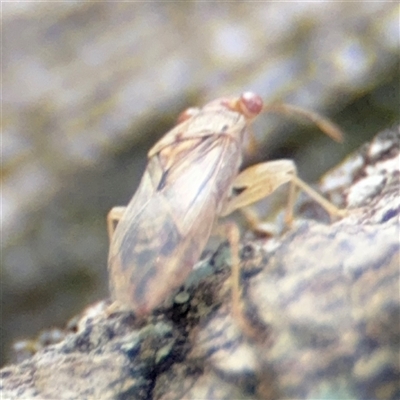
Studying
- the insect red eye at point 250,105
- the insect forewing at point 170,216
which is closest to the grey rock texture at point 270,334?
the insect forewing at point 170,216

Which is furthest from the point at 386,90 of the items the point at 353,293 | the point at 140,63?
the point at 353,293

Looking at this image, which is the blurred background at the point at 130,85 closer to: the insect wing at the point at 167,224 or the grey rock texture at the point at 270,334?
the insect wing at the point at 167,224

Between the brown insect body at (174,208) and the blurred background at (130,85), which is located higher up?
the blurred background at (130,85)

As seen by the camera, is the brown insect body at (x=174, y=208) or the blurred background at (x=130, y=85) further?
the blurred background at (x=130, y=85)

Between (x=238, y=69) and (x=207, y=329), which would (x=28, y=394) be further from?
(x=238, y=69)

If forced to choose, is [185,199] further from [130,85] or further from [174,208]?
[130,85]

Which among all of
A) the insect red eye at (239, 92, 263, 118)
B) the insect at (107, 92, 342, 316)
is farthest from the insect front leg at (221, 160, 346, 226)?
the insect red eye at (239, 92, 263, 118)

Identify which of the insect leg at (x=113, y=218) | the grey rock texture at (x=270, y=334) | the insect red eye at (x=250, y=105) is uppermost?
the insect red eye at (x=250, y=105)
